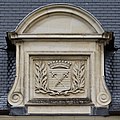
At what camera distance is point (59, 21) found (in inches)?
756

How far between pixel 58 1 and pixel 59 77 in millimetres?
3453

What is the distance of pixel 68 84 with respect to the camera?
18656 mm

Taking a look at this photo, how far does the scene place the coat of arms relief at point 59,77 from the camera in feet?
61.0

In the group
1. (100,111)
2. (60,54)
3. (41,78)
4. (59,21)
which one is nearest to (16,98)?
(41,78)

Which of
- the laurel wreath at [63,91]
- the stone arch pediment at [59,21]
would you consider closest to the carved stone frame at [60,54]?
the stone arch pediment at [59,21]

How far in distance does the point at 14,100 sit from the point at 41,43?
1505mm

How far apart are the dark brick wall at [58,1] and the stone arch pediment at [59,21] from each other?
3.45 feet

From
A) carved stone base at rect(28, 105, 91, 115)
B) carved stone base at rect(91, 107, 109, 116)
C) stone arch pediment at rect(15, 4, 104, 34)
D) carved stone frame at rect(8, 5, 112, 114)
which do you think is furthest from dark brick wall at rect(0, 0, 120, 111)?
stone arch pediment at rect(15, 4, 104, 34)

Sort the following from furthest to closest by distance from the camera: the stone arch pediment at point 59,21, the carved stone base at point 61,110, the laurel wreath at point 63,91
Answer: the stone arch pediment at point 59,21, the laurel wreath at point 63,91, the carved stone base at point 61,110

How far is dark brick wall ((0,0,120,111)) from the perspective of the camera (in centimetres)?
1900

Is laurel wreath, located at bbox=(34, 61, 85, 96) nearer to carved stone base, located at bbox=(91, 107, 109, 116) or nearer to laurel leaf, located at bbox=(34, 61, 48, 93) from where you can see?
laurel leaf, located at bbox=(34, 61, 48, 93)

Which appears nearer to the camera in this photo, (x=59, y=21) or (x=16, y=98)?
(x=16, y=98)

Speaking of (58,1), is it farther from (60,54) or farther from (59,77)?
(59,77)

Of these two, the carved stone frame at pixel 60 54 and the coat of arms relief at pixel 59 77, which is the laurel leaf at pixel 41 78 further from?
the carved stone frame at pixel 60 54
